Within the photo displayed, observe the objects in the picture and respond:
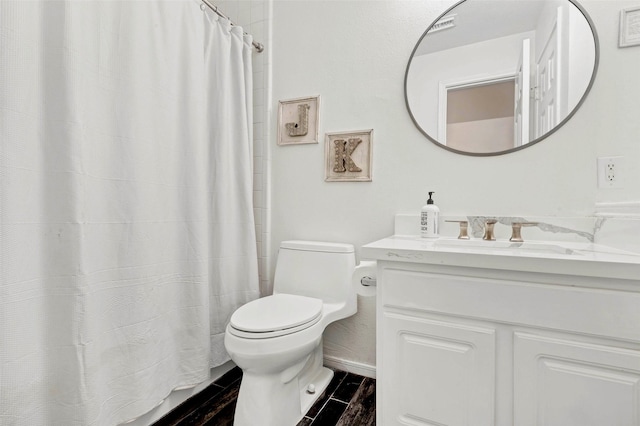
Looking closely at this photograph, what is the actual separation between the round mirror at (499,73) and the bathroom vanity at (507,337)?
57 centimetres

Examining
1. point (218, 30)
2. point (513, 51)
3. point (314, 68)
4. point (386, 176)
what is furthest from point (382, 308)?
point (218, 30)

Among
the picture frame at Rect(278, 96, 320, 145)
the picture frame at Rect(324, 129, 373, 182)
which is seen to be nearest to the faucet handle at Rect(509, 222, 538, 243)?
the picture frame at Rect(324, 129, 373, 182)

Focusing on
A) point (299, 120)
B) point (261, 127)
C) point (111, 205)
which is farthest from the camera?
point (261, 127)

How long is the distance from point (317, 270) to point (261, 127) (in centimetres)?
93

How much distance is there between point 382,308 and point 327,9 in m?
1.59

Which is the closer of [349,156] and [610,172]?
[610,172]

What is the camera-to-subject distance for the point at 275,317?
1.24 m

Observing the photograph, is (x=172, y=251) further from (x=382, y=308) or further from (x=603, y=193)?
(x=603, y=193)

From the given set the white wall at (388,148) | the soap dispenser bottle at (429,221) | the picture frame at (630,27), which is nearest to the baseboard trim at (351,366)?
the white wall at (388,148)

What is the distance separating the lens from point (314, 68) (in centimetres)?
173

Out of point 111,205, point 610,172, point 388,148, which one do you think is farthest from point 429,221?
point 111,205

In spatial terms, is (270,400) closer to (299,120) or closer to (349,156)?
(349,156)

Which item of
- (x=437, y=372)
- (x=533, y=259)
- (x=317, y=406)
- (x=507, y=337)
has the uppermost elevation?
(x=533, y=259)

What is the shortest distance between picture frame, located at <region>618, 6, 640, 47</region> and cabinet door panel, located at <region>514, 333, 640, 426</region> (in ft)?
3.72
